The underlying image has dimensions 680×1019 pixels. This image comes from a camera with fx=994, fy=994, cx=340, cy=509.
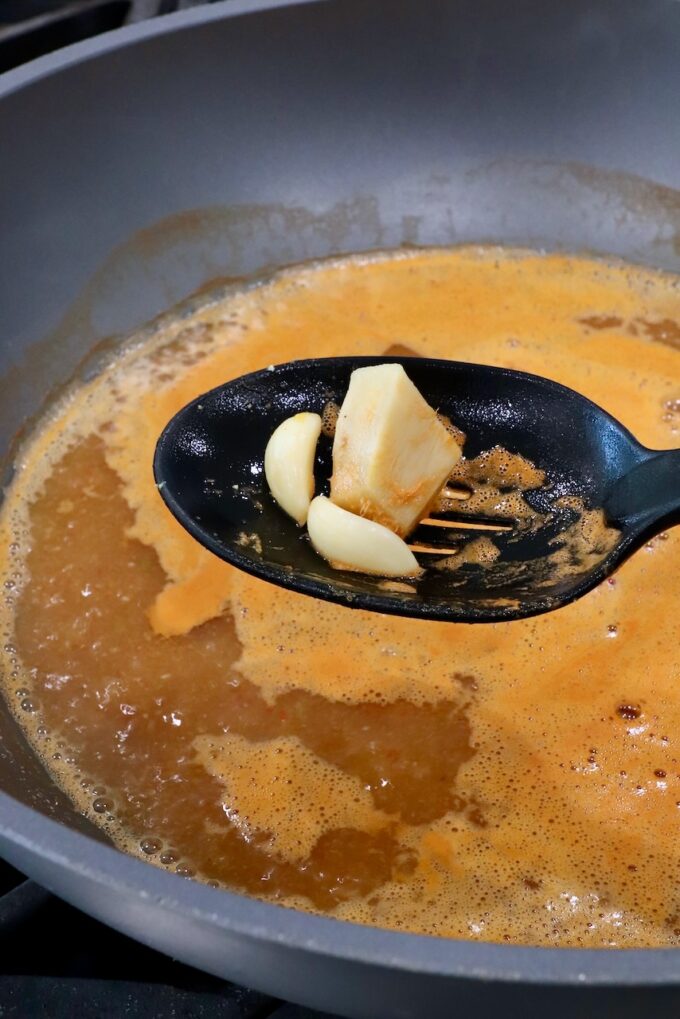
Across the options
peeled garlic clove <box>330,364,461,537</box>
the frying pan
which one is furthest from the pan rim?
the frying pan

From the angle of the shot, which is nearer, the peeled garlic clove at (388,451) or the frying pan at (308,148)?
the peeled garlic clove at (388,451)

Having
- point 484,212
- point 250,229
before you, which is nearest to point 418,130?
point 484,212

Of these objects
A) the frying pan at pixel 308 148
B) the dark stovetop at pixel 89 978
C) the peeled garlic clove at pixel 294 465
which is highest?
the frying pan at pixel 308 148

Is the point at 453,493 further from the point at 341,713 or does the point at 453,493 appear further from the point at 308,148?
the point at 308,148

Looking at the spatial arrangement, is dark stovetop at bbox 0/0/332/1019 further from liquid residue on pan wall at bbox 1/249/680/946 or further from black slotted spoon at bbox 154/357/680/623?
black slotted spoon at bbox 154/357/680/623

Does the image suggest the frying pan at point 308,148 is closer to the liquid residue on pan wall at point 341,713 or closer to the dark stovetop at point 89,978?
the liquid residue on pan wall at point 341,713

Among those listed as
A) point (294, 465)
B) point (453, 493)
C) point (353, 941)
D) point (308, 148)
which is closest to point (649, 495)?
point (453, 493)

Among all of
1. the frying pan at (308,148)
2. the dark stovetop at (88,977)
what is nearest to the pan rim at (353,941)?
the dark stovetop at (88,977)

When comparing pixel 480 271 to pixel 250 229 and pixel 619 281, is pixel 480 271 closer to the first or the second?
pixel 619 281
